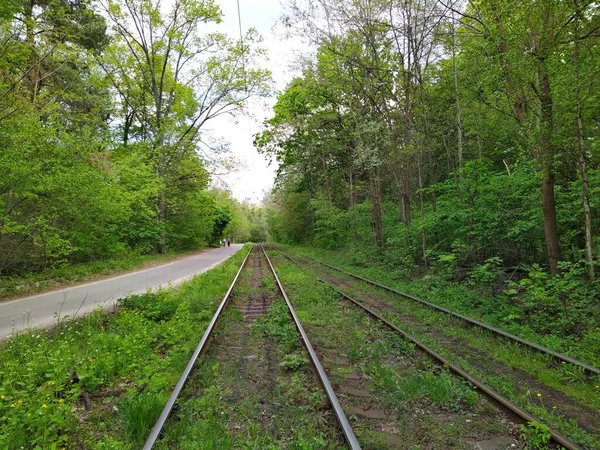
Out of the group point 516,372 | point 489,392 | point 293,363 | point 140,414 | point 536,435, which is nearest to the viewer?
point 536,435

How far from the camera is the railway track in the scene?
360cm

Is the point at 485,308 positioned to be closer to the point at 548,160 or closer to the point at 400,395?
the point at 548,160

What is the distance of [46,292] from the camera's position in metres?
11.6

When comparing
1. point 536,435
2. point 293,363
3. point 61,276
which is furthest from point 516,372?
point 61,276

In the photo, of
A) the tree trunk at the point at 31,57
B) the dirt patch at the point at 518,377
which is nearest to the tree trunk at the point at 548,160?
the dirt patch at the point at 518,377

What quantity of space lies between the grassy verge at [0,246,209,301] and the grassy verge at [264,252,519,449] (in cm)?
971

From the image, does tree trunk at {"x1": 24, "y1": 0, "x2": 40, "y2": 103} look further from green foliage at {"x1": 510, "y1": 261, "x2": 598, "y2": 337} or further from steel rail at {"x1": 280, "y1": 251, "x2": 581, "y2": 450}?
green foliage at {"x1": 510, "y1": 261, "x2": 598, "y2": 337}

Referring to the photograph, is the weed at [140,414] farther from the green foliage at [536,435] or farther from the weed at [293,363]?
the green foliage at [536,435]

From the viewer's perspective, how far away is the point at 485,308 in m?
8.67

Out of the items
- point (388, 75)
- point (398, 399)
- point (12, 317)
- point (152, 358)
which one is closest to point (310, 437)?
point (398, 399)

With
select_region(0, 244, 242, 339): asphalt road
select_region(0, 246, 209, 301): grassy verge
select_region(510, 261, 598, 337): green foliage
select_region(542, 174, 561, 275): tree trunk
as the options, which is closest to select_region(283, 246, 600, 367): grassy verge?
select_region(510, 261, 598, 337): green foliage

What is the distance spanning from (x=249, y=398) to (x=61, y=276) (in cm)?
1249

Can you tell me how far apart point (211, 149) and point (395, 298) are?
23.6m

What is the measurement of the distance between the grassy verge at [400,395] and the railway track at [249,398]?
0.92 feet
